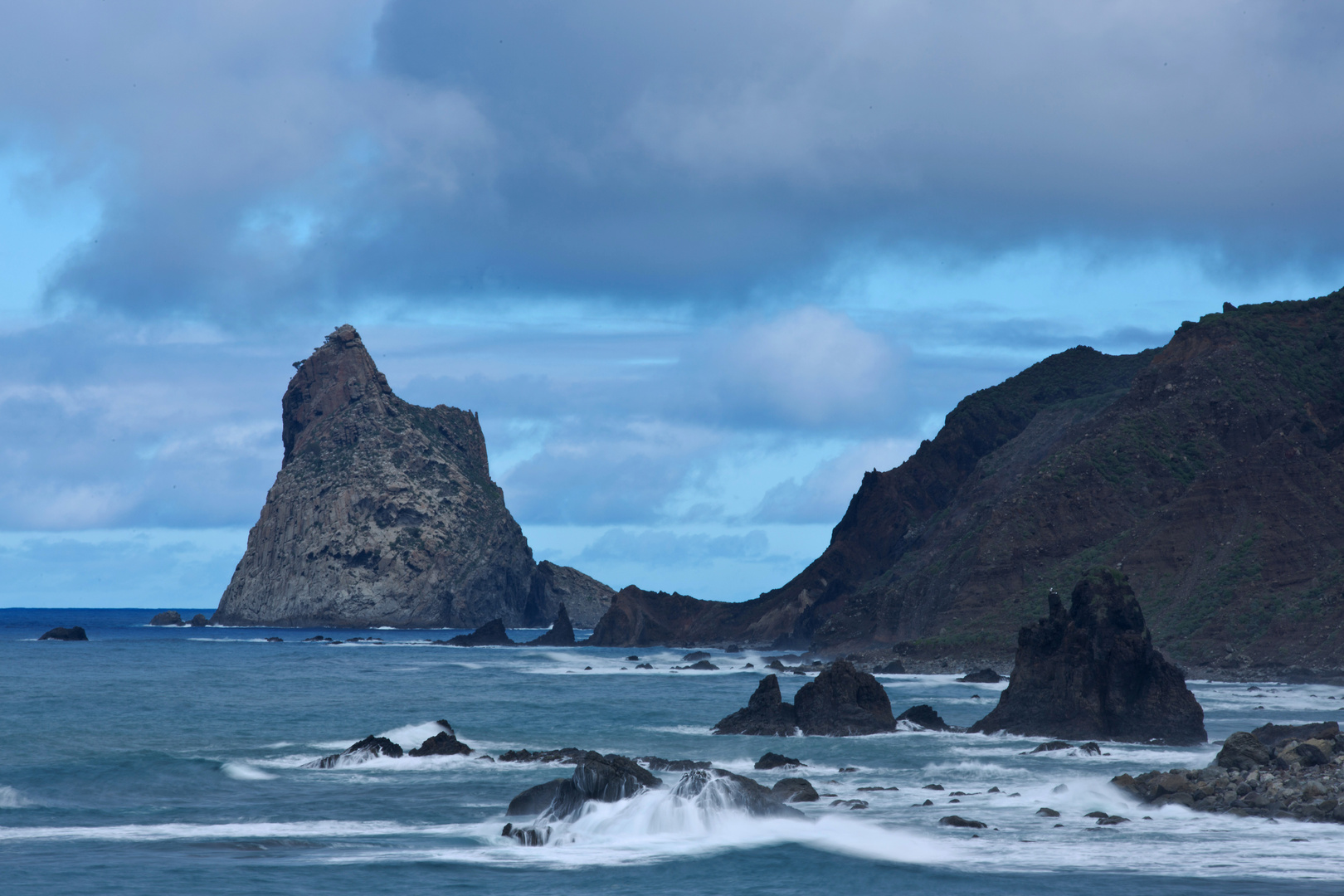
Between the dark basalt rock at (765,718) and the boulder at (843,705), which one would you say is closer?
the boulder at (843,705)

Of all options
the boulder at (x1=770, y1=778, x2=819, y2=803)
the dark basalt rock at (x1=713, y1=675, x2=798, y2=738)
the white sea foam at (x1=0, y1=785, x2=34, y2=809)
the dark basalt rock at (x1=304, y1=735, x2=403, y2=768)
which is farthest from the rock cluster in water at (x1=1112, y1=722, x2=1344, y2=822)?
the white sea foam at (x1=0, y1=785, x2=34, y2=809)

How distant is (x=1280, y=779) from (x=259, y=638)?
15292 centimetres

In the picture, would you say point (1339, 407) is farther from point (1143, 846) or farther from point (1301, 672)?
point (1143, 846)

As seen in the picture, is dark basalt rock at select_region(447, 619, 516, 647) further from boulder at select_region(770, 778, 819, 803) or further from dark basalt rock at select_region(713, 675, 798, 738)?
boulder at select_region(770, 778, 819, 803)

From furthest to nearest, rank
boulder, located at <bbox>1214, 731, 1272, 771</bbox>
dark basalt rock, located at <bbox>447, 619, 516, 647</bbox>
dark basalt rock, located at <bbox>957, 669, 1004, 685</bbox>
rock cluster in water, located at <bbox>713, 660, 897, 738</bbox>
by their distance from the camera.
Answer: dark basalt rock, located at <bbox>447, 619, 516, 647</bbox> → dark basalt rock, located at <bbox>957, 669, 1004, 685</bbox> → rock cluster in water, located at <bbox>713, 660, 897, 738</bbox> → boulder, located at <bbox>1214, 731, 1272, 771</bbox>

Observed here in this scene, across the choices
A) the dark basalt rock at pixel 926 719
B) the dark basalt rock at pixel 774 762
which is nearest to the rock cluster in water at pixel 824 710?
the dark basalt rock at pixel 926 719

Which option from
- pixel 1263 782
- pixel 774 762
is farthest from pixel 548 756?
pixel 1263 782

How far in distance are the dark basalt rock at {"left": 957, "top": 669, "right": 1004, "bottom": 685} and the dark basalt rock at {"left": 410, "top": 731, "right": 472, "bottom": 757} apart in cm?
4353

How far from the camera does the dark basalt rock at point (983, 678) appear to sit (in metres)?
78.2

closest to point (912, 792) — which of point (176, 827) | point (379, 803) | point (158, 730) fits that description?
point (379, 803)

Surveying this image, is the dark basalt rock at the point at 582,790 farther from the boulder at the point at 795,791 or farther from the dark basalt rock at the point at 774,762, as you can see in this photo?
the dark basalt rock at the point at 774,762

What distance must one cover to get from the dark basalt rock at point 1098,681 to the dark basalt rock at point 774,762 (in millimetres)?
12689

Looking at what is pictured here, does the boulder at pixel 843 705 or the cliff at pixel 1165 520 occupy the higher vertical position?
the cliff at pixel 1165 520

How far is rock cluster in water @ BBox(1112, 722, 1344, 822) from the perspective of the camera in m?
29.7
